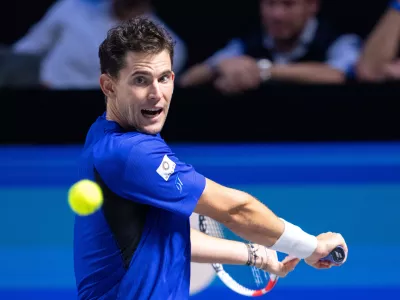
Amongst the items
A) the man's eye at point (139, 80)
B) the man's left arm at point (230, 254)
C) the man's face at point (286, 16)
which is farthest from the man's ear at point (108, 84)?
the man's face at point (286, 16)

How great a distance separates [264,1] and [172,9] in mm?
1855

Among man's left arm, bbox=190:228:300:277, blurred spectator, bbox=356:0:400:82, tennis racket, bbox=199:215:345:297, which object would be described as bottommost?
man's left arm, bbox=190:228:300:277

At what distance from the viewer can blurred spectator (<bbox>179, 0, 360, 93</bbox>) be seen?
20.6 feet

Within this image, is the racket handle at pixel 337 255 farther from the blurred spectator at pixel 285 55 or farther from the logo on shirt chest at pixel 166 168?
the blurred spectator at pixel 285 55

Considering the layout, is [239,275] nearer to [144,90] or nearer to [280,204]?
[144,90]

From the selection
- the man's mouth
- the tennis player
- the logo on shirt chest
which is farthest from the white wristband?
the man's mouth

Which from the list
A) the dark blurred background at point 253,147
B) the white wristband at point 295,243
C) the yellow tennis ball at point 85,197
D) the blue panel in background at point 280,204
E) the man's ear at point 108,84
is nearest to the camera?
the yellow tennis ball at point 85,197

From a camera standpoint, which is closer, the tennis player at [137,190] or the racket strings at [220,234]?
the tennis player at [137,190]

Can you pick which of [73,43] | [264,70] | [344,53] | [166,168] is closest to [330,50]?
[344,53]

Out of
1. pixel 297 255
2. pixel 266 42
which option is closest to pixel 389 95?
pixel 266 42

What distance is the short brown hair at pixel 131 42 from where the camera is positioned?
260cm

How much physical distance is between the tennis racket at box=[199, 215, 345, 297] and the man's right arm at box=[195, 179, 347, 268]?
1.74ft

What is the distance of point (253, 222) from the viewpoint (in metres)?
2.76

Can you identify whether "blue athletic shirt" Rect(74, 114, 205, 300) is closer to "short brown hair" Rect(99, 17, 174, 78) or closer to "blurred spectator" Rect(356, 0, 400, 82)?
"short brown hair" Rect(99, 17, 174, 78)
